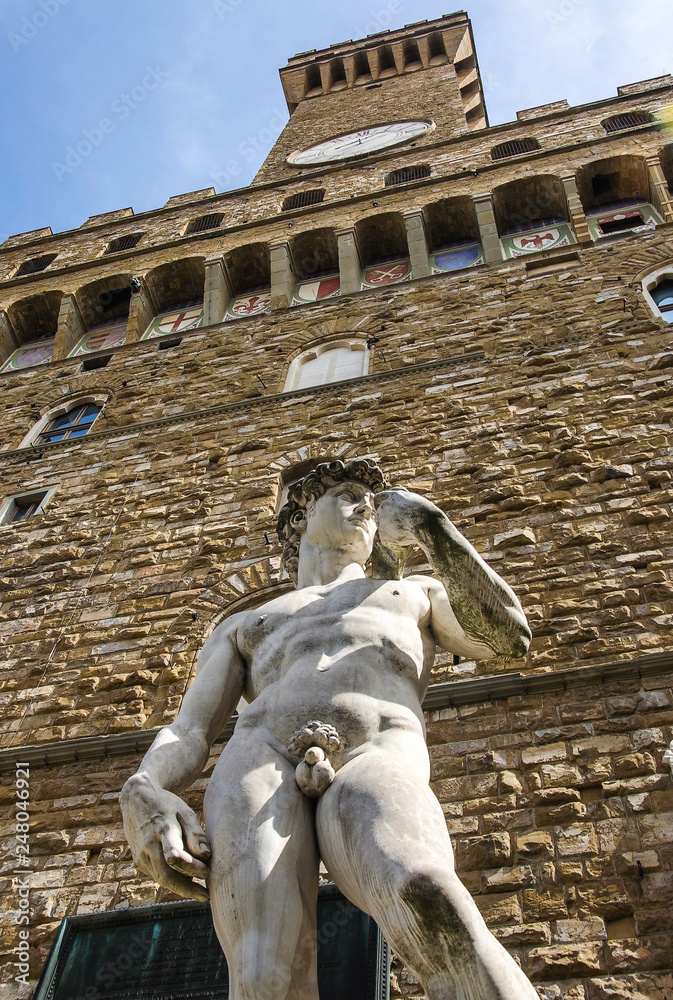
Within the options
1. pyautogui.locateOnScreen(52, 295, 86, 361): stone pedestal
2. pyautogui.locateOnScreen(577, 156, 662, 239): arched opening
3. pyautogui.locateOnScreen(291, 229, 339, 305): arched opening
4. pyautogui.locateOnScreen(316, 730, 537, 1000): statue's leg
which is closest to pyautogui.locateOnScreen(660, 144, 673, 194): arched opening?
pyautogui.locateOnScreen(577, 156, 662, 239): arched opening

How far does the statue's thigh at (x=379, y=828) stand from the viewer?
2.06 meters

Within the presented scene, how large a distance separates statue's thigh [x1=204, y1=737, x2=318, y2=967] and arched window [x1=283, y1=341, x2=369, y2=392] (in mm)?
6060

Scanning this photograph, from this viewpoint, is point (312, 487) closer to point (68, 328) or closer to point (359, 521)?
point (359, 521)

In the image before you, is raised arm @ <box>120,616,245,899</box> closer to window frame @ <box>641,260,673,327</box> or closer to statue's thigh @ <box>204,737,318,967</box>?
statue's thigh @ <box>204,737,318,967</box>

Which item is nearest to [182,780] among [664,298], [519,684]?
[519,684]

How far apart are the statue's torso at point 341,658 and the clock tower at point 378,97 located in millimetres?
11750

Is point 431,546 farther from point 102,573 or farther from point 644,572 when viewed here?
point 102,573

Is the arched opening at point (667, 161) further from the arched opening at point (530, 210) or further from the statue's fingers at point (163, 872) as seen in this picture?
the statue's fingers at point (163, 872)

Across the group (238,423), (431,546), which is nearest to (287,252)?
(238,423)

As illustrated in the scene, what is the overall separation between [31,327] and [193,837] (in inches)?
451

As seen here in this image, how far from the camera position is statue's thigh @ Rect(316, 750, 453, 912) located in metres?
2.06

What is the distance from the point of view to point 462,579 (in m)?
2.88

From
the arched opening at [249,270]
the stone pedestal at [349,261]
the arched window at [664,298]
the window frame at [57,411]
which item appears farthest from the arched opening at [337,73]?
the arched window at [664,298]

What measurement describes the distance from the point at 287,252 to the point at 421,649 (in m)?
9.19
